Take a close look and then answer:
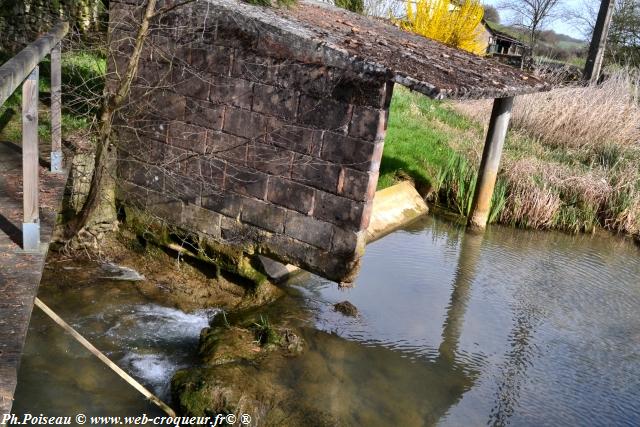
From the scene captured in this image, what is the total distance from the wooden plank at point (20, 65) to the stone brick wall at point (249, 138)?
5.24ft

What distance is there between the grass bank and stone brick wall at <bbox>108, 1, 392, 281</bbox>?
4.51m

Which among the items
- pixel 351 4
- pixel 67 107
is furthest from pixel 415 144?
pixel 67 107

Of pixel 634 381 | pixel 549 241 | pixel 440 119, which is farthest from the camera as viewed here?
pixel 440 119

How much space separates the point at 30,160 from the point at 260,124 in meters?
2.46

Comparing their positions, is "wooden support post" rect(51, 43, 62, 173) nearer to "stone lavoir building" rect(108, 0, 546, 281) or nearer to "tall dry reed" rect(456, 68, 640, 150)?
"stone lavoir building" rect(108, 0, 546, 281)

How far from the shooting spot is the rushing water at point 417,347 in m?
4.78

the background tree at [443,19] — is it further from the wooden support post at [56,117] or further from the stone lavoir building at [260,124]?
the wooden support post at [56,117]

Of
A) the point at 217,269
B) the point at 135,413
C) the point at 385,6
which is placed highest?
the point at 385,6

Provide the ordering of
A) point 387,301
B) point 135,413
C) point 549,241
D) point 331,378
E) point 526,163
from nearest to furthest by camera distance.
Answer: point 135,413, point 331,378, point 387,301, point 549,241, point 526,163

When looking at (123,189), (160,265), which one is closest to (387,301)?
(160,265)

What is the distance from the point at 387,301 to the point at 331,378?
1739 mm

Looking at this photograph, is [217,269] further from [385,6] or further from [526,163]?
[385,6]

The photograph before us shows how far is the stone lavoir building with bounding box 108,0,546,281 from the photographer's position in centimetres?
500

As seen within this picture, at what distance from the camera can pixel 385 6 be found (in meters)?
25.9
